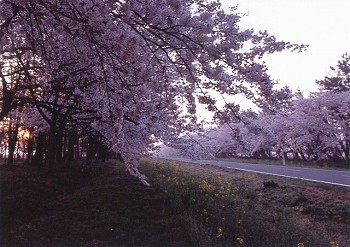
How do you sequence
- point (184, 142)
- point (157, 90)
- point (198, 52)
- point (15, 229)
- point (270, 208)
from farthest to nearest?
point (270, 208), point (184, 142), point (15, 229), point (157, 90), point (198, 52)

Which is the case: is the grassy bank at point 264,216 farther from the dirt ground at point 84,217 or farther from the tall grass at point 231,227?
the dirt ground at point 84,217

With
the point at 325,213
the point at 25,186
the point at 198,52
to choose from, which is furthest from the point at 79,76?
the point at 325,213

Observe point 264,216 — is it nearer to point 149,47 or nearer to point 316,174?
point 149,47

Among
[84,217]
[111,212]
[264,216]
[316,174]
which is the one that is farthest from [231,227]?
[316,174]

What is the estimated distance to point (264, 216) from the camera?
9953 millimetres

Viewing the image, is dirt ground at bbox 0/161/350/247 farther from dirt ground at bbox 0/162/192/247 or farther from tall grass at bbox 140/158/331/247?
tall grass at bbox 140/158/331/247

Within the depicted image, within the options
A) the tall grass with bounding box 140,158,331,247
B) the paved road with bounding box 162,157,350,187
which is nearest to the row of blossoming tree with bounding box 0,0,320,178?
the tall grass with bounding box 140,158,331,247

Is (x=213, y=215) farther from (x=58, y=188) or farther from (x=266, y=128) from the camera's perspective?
(x=58, y=188)

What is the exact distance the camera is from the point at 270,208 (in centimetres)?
1250

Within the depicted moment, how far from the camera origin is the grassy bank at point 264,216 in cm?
716

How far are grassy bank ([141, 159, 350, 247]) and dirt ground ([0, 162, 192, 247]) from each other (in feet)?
1.85

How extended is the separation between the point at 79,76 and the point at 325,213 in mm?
9238

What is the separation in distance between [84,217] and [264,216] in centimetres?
468

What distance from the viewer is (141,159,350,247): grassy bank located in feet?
23.5
